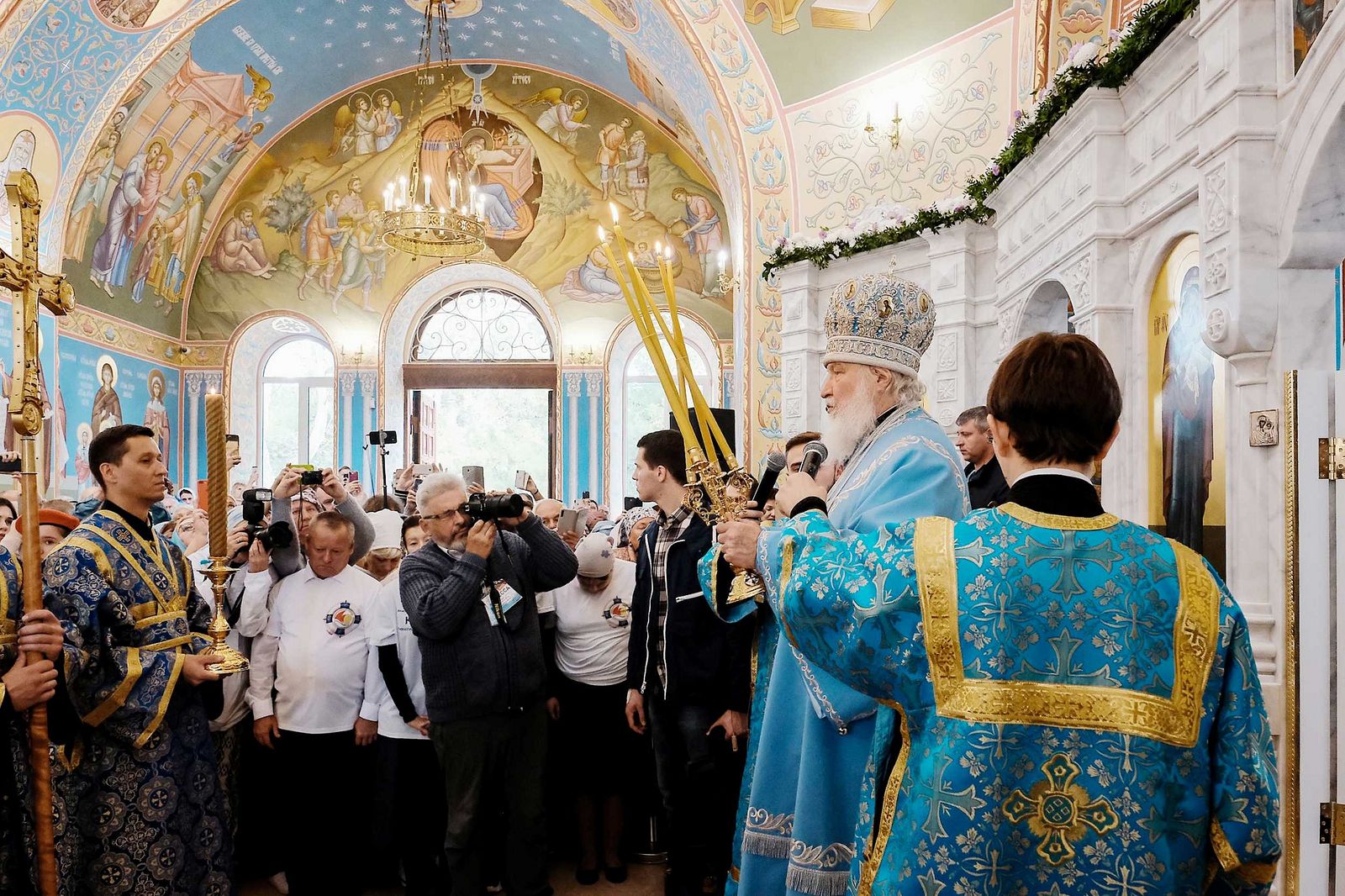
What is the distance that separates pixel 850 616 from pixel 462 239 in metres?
10.5

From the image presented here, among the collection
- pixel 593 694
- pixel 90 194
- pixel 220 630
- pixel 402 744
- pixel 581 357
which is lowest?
pixel 402 744

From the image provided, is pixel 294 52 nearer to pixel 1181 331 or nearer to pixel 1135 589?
pixel 1181 331

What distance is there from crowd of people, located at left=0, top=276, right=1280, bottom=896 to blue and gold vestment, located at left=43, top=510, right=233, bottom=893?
10 mm

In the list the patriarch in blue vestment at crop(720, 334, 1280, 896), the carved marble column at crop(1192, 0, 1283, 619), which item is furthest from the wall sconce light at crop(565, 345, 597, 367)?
the patriarch in blue vestment at crop(720, 334, 1280, 896)

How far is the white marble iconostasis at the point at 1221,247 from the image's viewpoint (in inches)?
131

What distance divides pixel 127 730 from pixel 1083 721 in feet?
9.61

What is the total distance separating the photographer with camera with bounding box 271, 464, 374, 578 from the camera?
432cm

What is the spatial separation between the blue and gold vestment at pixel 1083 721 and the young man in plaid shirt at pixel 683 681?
2.05 m

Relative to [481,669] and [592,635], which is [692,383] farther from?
[592,635]

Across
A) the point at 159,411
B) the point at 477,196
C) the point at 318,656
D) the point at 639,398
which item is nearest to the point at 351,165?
the point at 477,196

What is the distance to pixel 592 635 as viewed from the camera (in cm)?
442

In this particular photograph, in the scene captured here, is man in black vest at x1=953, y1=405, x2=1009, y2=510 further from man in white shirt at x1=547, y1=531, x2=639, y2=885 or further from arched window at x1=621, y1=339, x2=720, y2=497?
arched window at x1=621, y1=339, x2=720, y2=497

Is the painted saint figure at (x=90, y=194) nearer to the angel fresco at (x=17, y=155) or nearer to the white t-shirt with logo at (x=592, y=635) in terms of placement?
the angel fresco at (x=17, y=155)

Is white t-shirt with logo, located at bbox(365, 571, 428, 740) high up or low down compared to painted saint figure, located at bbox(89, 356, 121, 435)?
down
